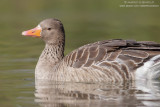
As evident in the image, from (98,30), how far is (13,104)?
1393 centimetres

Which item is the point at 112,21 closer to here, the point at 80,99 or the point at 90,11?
the point at 90,11

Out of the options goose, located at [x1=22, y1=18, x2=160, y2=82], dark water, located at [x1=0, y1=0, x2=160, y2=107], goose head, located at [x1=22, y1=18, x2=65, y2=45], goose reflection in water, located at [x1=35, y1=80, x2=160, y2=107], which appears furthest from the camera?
goose head, located at [x1=22, y1=18, x2=65, y2=45]

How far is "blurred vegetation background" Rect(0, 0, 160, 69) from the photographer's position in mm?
21828

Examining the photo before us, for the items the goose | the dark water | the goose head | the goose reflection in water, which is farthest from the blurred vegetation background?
the goose reflection in water

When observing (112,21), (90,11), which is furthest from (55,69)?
(90,11)

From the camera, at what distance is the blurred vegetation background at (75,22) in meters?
21.8

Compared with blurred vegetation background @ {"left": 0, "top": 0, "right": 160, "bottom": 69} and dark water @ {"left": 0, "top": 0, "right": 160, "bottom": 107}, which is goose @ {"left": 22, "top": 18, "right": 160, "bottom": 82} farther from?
blurred vegetation background @ {"left": 0, "top": 0, "right": 160, "bottom": 69}

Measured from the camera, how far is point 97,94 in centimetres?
1312

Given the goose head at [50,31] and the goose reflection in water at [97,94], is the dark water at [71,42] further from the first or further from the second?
the goose head at [50,31]

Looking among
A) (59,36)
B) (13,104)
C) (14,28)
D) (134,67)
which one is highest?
(14,28)

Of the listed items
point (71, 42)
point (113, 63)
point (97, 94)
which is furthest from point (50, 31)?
point (71, 42)

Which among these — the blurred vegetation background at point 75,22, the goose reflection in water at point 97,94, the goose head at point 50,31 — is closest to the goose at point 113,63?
the goose reflection in water at point 97,94

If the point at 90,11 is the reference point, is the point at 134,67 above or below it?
below

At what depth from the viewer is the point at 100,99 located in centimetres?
1248
